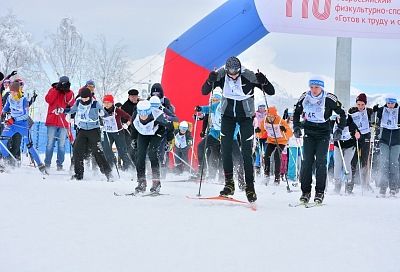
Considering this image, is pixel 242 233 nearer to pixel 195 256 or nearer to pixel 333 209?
pixel 195 256

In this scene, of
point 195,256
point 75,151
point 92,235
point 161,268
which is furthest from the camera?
point 75,151

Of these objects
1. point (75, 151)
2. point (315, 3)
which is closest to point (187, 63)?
point (315, 3)

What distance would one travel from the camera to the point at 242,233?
4504 millimetres

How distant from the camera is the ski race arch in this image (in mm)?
12086

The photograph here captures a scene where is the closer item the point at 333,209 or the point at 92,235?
the point at 92,235

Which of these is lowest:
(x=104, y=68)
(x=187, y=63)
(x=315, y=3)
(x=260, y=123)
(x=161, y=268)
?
(x=161, y=268)

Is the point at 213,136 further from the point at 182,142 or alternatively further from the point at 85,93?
the point at 182,142

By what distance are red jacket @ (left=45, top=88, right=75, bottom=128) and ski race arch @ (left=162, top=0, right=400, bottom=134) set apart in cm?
298

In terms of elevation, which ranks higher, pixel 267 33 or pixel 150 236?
pixel 267 33

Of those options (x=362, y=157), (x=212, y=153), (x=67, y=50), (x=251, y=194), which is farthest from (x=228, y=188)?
(x=67, y=50)

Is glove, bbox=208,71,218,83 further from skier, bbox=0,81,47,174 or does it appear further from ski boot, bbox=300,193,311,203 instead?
skier, bbox=0,81,47,174

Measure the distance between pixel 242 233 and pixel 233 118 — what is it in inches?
87.6

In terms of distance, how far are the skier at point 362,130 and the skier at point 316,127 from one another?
2.96 metres

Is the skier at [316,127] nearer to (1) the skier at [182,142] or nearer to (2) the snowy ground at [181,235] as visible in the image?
(2) the snowy ground at [181,235]
